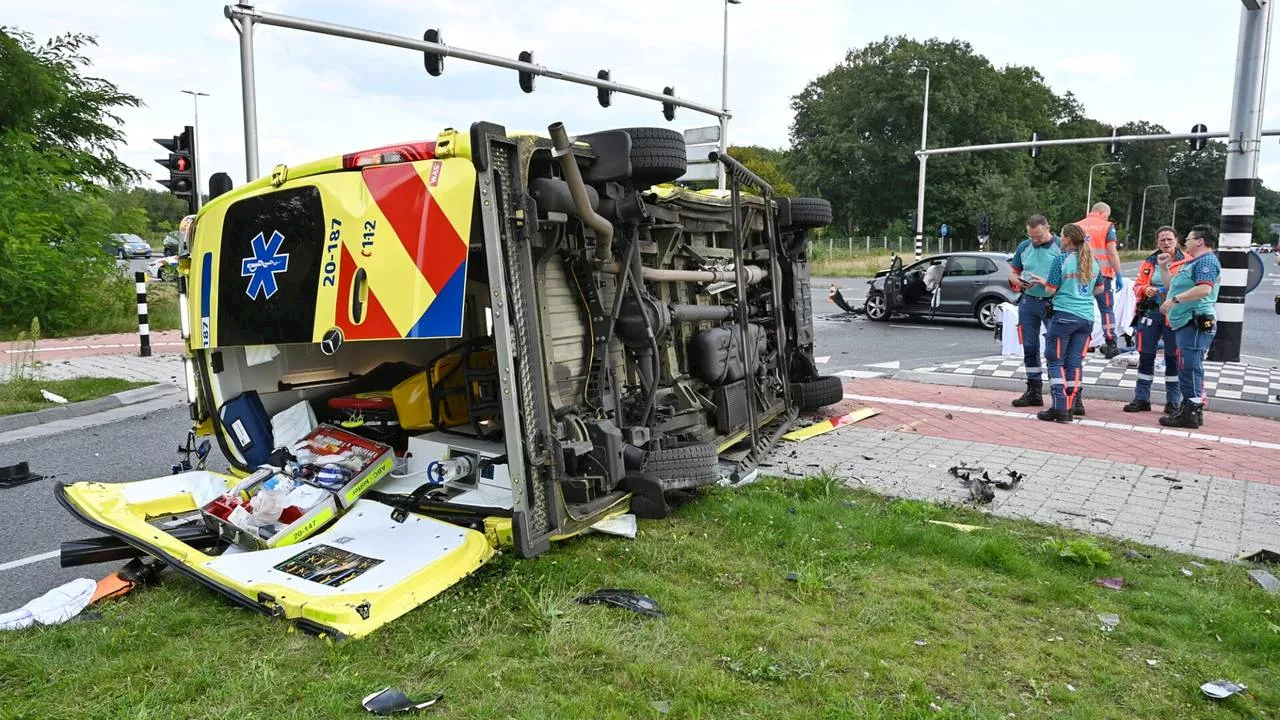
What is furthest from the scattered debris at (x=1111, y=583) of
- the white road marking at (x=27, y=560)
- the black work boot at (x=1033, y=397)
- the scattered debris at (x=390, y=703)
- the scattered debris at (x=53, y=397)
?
the scattered debris at (x=53, y=397)

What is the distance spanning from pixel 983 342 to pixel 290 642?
13115 mm

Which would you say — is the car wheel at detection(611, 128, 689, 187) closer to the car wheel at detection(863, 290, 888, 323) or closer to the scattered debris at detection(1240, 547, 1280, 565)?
the scattered debris at detection(1240, 547, 1280, 565)

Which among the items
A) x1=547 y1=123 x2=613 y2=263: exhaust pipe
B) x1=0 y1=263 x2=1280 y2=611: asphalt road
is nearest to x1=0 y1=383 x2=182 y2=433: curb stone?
x1=0 y1=263 x2=1280 y2=611: asphalt road

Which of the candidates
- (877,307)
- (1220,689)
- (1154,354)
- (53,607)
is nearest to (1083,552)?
(1220,689)

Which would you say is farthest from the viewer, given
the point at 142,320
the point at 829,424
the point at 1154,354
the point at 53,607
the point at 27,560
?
the point at 142,320

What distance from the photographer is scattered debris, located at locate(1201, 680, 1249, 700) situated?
2.96 m

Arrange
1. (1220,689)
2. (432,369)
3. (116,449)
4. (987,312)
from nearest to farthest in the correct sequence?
(1220,689) < (432,369) < (116,449) < (987,312)

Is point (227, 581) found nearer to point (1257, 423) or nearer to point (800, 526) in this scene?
point (800, 526)

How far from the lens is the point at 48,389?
9375 mm

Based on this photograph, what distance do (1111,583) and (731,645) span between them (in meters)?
1.99

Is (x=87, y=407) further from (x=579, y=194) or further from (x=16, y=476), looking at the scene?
(x=579, y=194)

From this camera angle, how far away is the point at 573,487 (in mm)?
4051

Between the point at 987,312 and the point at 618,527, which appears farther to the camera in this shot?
the point at 987,312

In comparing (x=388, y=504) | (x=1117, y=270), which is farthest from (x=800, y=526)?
(x=1117, y=270)
